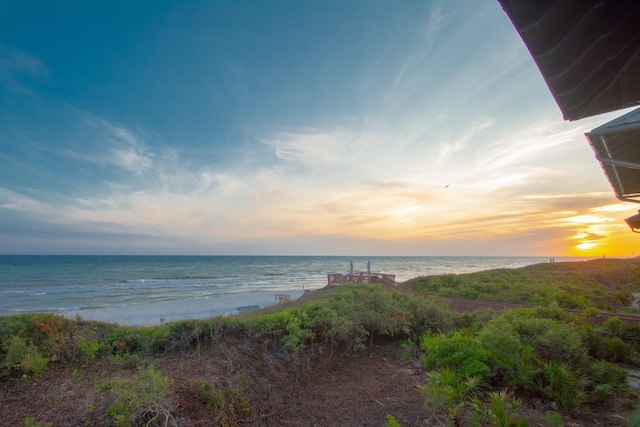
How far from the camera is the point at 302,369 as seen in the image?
19.3 feet

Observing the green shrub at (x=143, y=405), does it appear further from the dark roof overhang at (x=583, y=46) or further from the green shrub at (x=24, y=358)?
the dark roof overhang at (x=583, y=46)

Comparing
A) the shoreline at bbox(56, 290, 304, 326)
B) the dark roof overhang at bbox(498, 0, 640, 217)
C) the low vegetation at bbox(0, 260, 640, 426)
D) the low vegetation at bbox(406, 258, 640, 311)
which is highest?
the dark roof overhang at bbox(498, 0, 640, 217)

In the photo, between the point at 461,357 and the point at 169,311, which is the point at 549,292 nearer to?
the point at 461,357

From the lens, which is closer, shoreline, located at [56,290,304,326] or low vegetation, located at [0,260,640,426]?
low vegetation, located at [0,260,640,426]

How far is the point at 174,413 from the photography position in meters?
4.00

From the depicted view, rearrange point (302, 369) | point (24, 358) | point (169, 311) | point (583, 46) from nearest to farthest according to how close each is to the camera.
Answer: point (583, 46) < point (24, 358) < point (302, 369) < point (169, 311)

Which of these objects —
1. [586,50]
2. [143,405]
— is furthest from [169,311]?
[586,50]

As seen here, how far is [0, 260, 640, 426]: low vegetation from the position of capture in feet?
13.1

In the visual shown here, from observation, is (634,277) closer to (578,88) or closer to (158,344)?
(578,88)

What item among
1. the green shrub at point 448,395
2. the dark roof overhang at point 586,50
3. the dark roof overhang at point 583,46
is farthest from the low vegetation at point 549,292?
the dark roof overhang at point 583,46

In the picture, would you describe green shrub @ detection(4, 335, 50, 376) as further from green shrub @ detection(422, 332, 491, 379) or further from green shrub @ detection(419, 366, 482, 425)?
green shrub @ detection(422, 332, 491, 379)

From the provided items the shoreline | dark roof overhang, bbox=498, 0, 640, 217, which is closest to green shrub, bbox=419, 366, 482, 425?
dark roof overhang, bbox=498, 0, 640, 217

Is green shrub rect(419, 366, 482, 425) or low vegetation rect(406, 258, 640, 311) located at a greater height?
low vegetation rect(406, 258, 640, 311)

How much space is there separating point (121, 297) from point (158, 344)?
2844 centimetres
